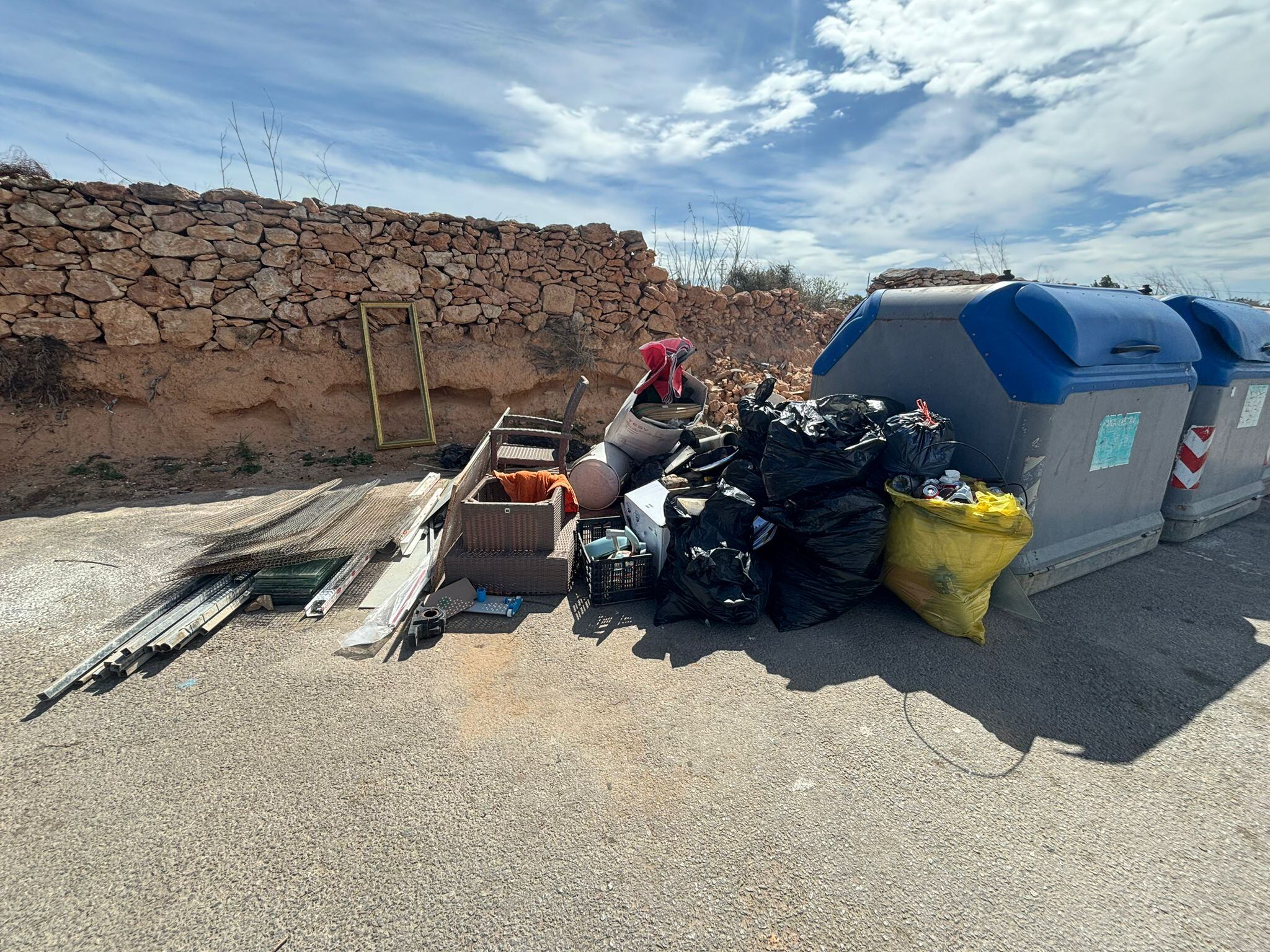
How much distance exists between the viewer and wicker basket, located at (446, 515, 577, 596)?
3598 millimetres

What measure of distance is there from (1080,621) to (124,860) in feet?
15.0

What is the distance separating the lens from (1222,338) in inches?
171

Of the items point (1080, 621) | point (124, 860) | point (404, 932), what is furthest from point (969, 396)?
point (124, 860)

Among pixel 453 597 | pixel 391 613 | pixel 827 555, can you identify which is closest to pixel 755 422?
pixel 827 555

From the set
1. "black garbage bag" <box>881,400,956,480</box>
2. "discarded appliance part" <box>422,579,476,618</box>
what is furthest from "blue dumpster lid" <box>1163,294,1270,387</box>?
"discarded appliance part" <box>422,579,476,618</box>

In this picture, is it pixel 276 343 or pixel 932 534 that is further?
pixel 276 343

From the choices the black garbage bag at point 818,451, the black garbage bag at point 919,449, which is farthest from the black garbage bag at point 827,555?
the black garbage bag at point 919,449

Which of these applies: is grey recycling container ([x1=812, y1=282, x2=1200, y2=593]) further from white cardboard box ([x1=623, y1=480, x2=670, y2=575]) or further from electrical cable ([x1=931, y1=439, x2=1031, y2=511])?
white cardboard box ([x1=623, y1=480, x2=670, y2=575])

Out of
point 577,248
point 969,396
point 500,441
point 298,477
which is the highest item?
point 577,248

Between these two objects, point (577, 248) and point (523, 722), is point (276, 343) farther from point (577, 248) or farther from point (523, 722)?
point (523, 722)

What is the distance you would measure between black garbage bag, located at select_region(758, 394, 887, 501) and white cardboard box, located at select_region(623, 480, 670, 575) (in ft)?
2.36

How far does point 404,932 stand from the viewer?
161cm

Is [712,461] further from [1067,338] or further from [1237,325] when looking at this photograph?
[1237,325]

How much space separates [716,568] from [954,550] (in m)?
1.27
